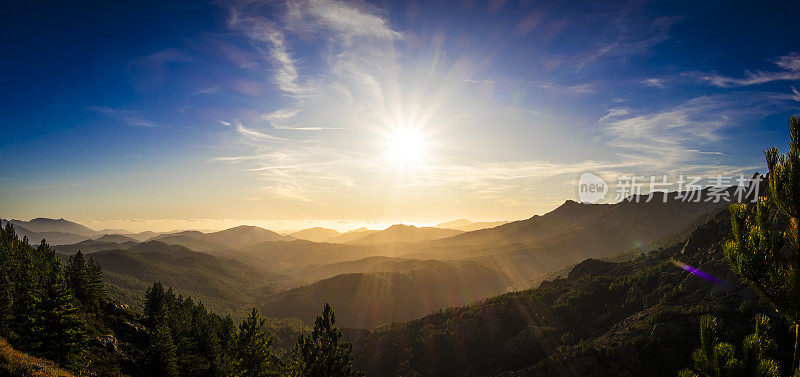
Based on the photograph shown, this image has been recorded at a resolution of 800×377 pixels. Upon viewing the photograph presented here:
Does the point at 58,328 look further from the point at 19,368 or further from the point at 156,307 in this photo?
the point at 156,307

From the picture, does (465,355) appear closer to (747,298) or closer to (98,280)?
(747,298)

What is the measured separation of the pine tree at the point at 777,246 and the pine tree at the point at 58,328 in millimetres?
70131

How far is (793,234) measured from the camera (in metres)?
9.98

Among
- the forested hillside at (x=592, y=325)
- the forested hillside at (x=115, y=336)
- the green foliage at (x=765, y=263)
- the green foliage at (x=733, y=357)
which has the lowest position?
the forested hillside at (x=592, y=325)

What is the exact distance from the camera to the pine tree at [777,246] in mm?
9797

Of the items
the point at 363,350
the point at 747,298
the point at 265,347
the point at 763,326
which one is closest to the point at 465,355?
the point at 363,350

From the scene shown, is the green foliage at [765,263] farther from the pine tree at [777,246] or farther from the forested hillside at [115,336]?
the forested hillside at [115,336]

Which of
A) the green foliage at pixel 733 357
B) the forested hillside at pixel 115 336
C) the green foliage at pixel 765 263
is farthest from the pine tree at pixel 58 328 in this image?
the green foliage at pixel 765 263

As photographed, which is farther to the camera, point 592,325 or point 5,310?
point 592,325

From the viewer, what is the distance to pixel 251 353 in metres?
32.1

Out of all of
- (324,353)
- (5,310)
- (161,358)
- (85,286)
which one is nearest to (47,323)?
(5,310)

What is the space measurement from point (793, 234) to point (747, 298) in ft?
347

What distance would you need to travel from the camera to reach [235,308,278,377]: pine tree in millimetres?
→ 32125

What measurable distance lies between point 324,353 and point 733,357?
83.9 feet
